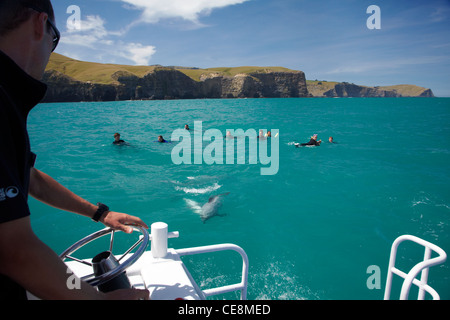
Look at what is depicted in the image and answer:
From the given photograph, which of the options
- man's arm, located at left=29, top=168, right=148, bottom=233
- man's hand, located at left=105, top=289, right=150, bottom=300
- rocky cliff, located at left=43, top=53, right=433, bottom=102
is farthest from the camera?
rocky cliff, located at left=43, top=53, right=433, bottom=102

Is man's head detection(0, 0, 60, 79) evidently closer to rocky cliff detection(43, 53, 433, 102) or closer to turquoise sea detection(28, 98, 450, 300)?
turquoise sea detection(28, 98, 450, 300)

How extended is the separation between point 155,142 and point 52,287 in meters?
22.9

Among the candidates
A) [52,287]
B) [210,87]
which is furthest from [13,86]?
[210,87]

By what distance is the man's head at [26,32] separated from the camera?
3.71ft

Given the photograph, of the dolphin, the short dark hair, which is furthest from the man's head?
the dolphin

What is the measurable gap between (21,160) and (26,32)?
67 centimetres

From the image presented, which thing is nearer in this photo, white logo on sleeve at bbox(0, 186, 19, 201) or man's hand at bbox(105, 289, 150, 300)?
white logo on sleeve at bbox(0, 186, 19, 201)

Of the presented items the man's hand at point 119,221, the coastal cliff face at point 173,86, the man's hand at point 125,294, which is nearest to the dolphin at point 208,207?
the man's hand at point 119,221

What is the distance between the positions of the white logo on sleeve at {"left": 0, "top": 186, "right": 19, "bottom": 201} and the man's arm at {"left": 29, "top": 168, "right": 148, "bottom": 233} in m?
1.02

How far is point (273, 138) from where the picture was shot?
2577 centimetres

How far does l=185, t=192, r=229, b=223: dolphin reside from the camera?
9.85 metres

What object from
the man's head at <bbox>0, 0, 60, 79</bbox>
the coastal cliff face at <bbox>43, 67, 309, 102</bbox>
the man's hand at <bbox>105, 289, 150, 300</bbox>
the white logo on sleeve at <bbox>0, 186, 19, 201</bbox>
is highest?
the coastal cliff face at <bbox>43, 67, 309, 102</bbox>

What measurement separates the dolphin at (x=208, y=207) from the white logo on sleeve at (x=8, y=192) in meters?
8.92

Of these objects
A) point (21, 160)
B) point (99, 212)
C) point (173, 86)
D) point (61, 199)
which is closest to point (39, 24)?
point (21, 160)
